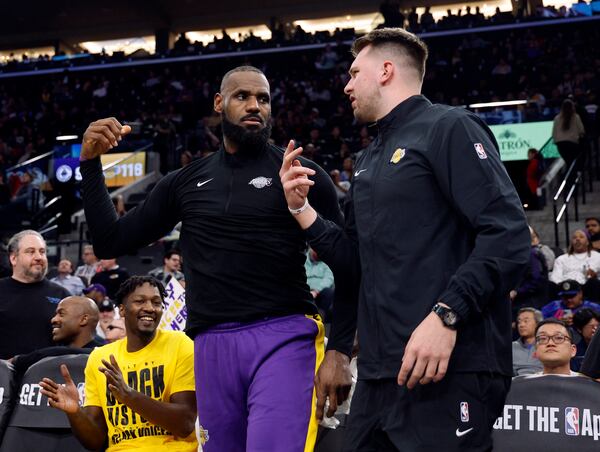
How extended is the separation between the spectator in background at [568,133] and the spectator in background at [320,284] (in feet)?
20.2

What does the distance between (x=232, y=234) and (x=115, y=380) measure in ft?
4.46

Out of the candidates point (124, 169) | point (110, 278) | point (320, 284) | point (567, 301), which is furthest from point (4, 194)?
point (567, 301)

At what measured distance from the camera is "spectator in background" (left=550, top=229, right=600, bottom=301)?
10.5 metres

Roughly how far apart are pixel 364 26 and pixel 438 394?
2863 centimetres

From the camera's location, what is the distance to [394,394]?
2.84 meters

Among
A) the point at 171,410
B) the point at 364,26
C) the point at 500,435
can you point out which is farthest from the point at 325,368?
the point at 364,26

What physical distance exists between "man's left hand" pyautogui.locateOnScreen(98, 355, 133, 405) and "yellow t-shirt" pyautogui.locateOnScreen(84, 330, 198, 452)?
1.13 ft

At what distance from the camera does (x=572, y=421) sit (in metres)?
5.35

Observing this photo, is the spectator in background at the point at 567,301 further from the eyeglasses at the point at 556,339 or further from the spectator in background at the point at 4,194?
the spectator in background at the point at 4,194

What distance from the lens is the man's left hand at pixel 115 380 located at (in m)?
4.65

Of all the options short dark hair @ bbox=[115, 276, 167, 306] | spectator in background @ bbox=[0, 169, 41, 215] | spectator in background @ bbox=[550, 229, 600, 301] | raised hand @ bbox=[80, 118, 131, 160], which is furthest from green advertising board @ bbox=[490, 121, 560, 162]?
raised hand @ bbox=[80, 118, 131, 160]

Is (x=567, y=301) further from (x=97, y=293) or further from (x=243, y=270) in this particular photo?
(x=243, y=270)

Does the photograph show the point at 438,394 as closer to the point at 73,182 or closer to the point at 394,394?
the point at 394,394

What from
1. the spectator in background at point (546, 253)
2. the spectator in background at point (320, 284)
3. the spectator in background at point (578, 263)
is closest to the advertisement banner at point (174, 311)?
the spectator in background at point (320, 284)
